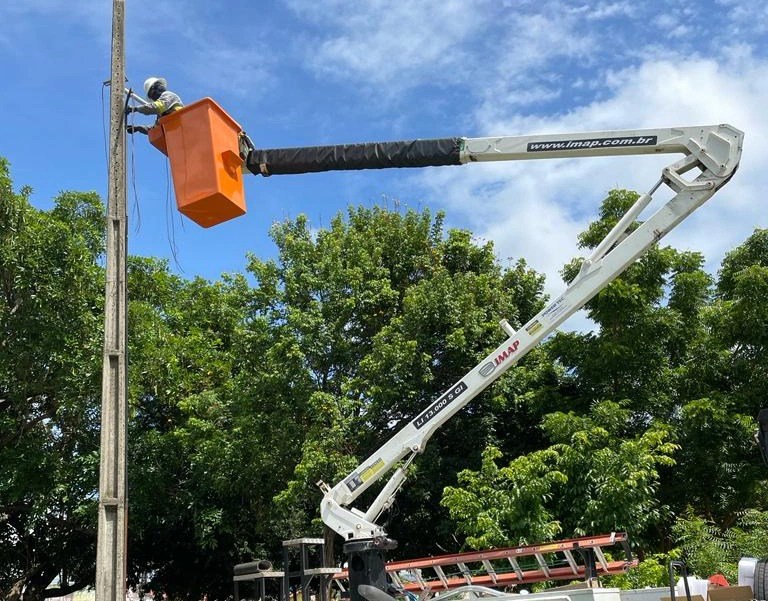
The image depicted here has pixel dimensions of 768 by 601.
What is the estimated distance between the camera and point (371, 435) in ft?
67.4

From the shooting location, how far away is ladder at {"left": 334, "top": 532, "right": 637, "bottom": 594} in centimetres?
1080

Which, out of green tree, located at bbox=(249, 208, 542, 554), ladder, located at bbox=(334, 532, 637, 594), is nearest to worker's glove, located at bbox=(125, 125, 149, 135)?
ladder, located at bbox=(334, 532, 637, 594)

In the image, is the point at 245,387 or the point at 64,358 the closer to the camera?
the point at 64,358

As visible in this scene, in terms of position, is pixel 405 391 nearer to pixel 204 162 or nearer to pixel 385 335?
pixel 385 335

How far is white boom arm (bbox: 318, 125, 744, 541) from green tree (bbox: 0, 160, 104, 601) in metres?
11.7

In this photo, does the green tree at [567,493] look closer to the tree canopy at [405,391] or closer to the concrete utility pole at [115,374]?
the tree canopy at [405,391]

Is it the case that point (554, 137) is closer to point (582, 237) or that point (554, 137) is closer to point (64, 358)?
point (582, 237)

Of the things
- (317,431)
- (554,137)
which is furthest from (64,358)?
(554,137)

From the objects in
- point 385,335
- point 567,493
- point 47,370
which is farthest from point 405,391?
point 47,370

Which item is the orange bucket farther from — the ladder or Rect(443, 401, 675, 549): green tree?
Rect(443, 401, 675, 549): green tree

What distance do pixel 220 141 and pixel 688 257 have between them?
16370 mm

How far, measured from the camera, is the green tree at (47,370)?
19.8 metres

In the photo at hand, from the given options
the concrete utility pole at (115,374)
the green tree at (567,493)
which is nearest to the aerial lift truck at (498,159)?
the concrete utility pole at (115,374)

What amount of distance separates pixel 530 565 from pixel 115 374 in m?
7.65
